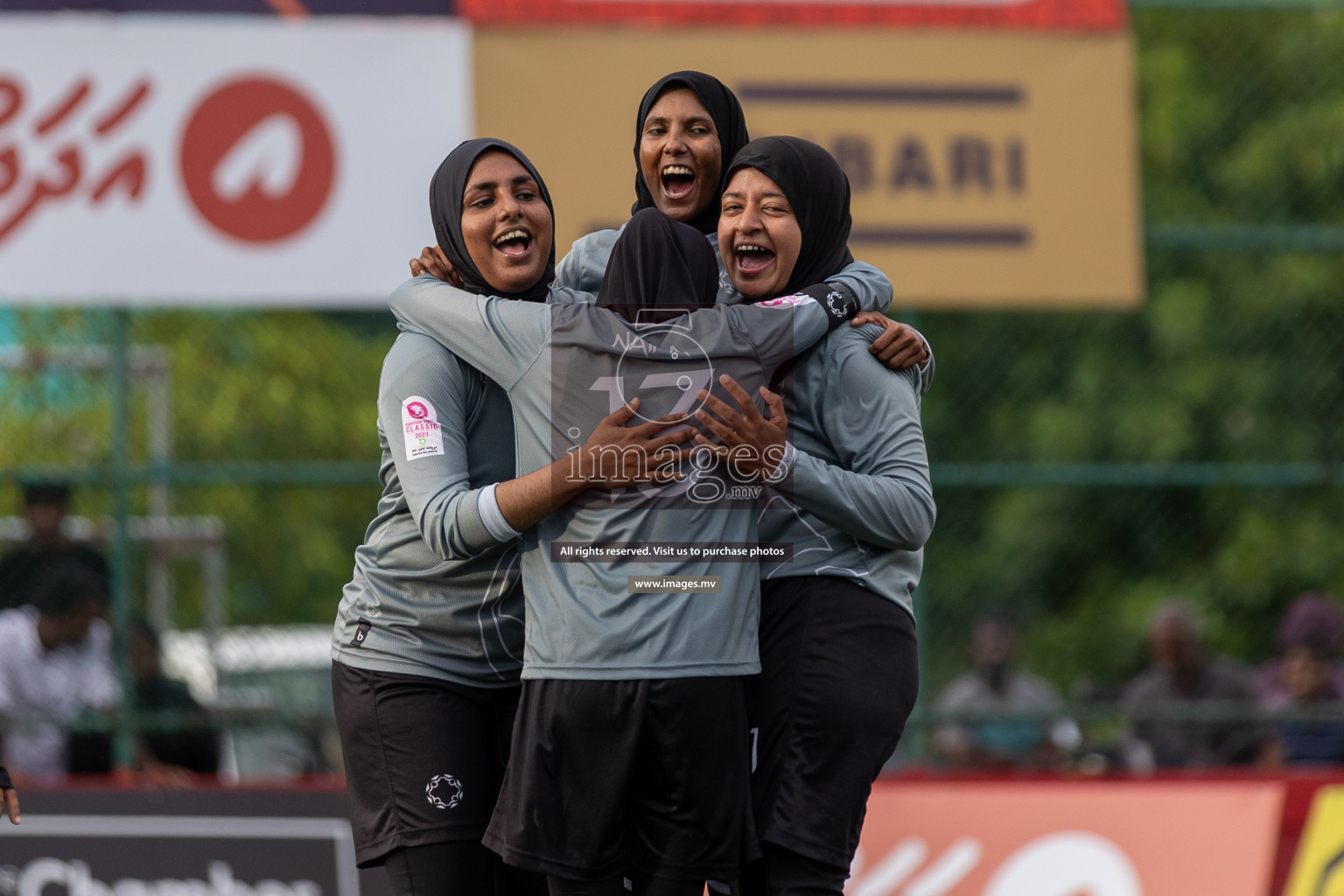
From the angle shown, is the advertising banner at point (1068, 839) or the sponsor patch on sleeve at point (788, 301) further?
the advertising banner at point (1068, 839)

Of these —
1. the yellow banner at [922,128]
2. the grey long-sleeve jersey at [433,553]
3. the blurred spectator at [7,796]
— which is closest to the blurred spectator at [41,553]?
the yellow banner at [922,128]

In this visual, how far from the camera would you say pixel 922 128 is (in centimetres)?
714

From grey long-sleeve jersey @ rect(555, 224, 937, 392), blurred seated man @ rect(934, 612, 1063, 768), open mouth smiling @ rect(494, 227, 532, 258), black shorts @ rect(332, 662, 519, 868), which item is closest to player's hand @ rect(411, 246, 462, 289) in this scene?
open mouth smiling @ rect(494, 227, 532, 258)

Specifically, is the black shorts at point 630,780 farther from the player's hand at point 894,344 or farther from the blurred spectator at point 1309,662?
the blurred spectator at point 1309,662

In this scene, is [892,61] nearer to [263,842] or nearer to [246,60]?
[246,60]

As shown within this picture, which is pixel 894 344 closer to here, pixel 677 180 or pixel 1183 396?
pixel 677 180

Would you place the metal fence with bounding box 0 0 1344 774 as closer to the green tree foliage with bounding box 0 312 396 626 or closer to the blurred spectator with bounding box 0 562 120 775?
the green tree foliage with bounding box 0 312 396 626

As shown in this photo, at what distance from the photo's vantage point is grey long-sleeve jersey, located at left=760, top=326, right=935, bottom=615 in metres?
3.04

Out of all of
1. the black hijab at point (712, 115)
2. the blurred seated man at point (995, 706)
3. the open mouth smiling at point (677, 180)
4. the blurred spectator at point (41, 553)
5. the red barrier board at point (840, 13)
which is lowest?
the blurred seated man at point (995, 706)

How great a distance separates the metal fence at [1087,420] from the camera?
6781 millimetres

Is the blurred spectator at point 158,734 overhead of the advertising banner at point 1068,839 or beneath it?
overhead

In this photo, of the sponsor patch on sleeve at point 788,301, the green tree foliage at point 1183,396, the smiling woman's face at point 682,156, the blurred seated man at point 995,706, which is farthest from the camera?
the green tree foliage at point 1183,396

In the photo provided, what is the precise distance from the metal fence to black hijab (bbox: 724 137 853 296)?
370 centimetres

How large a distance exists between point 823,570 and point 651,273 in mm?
680
